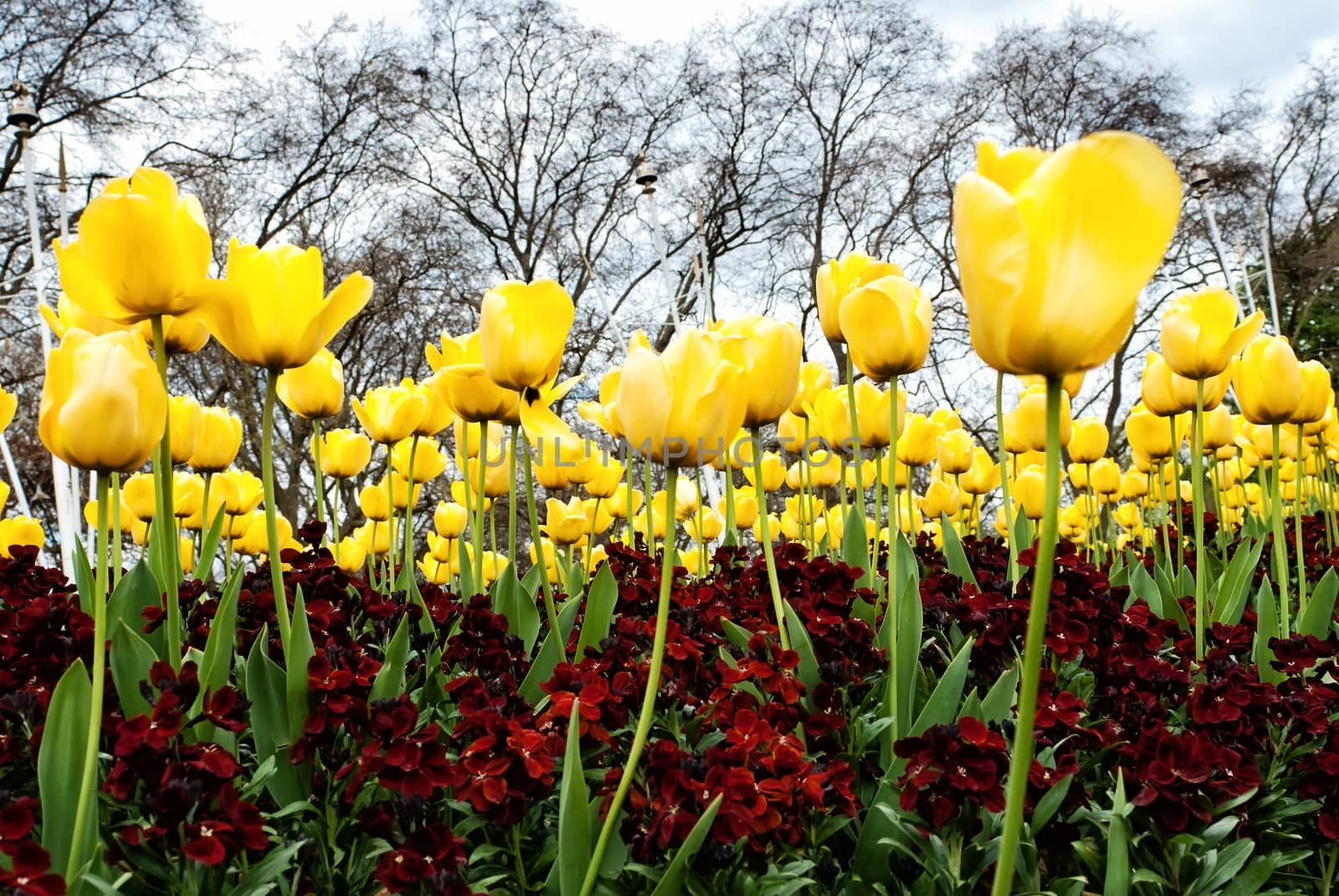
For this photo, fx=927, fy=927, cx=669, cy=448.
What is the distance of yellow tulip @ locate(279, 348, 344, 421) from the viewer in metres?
2.10

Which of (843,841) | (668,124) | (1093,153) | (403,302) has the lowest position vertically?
(843,841)

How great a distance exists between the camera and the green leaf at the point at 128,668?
1.42 meters

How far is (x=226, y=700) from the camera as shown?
1228 mm

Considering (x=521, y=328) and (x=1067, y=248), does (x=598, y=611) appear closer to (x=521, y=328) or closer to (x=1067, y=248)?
(x=521, y=328)

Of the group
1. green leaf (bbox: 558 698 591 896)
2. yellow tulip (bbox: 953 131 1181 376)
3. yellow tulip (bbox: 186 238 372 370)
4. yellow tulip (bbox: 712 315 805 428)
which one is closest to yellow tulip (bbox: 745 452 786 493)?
yellow tulip (bbox: 712 315 805 428)

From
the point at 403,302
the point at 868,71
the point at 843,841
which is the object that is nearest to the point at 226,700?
the point at 843,841

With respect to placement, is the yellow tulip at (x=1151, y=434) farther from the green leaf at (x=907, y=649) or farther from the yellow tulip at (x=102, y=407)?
the yellow tulip at (x=102, y=407)

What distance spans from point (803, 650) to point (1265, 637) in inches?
42.8

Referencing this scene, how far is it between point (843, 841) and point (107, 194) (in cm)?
138

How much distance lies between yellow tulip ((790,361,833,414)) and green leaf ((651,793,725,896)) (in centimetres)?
168

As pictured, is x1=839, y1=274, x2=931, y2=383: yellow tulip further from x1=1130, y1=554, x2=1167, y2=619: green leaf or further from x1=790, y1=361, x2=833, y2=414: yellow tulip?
x1=1130, y1=554, x2=1167, y2=619: green leaf

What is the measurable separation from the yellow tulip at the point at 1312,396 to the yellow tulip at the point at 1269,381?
6 centimetres

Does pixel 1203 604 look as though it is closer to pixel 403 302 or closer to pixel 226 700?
pixel 226 700

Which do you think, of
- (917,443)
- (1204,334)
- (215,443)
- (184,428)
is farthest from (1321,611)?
(215,443)
